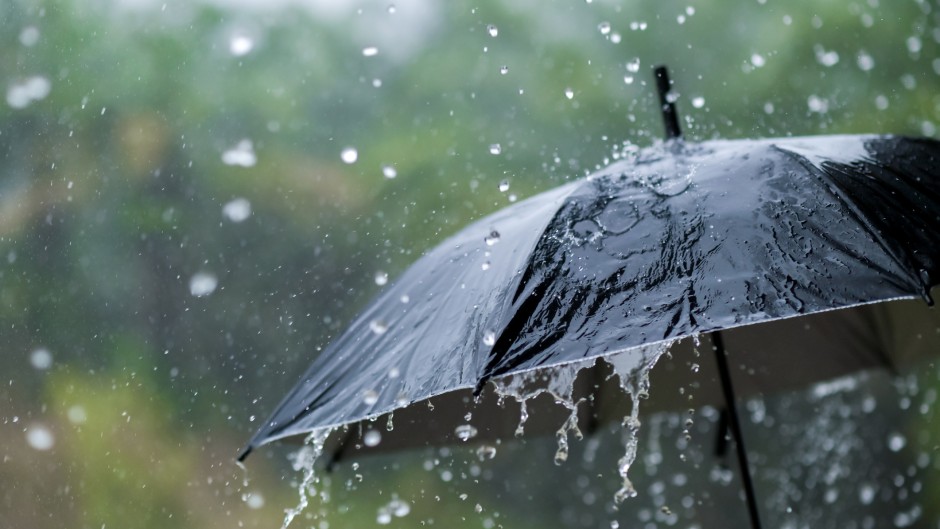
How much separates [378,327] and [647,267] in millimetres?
618

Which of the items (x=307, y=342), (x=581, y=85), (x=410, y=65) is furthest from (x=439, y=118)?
(x=307, y=342)

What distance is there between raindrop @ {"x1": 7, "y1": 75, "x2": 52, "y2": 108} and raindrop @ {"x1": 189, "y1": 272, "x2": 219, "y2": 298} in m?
1.73

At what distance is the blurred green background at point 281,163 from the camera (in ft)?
23.4

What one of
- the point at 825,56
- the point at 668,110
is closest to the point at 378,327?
the point at 668,110

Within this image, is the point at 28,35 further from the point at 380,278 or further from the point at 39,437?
the point at 380,278

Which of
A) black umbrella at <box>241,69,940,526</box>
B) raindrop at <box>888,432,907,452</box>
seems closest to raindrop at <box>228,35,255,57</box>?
raindrop at <box>888,432,907,452</box>

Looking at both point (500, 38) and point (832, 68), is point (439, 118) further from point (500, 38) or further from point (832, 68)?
point (832, 68)

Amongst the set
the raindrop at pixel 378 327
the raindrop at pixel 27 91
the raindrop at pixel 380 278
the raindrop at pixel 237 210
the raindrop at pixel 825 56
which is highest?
the raindrop at pixel 378 327

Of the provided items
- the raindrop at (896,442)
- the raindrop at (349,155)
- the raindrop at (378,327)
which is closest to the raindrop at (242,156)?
the raindrop at (349,155)

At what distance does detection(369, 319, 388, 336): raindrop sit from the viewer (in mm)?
1998

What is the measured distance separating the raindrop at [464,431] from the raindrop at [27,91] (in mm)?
6182

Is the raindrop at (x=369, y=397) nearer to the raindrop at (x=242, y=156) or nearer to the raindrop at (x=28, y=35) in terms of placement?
the raindrop at (x=242, y=156)

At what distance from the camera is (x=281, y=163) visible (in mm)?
7621

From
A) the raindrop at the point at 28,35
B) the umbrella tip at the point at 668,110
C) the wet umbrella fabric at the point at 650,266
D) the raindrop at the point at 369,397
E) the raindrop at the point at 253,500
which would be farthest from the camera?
the raindrop at the point at 28,35
